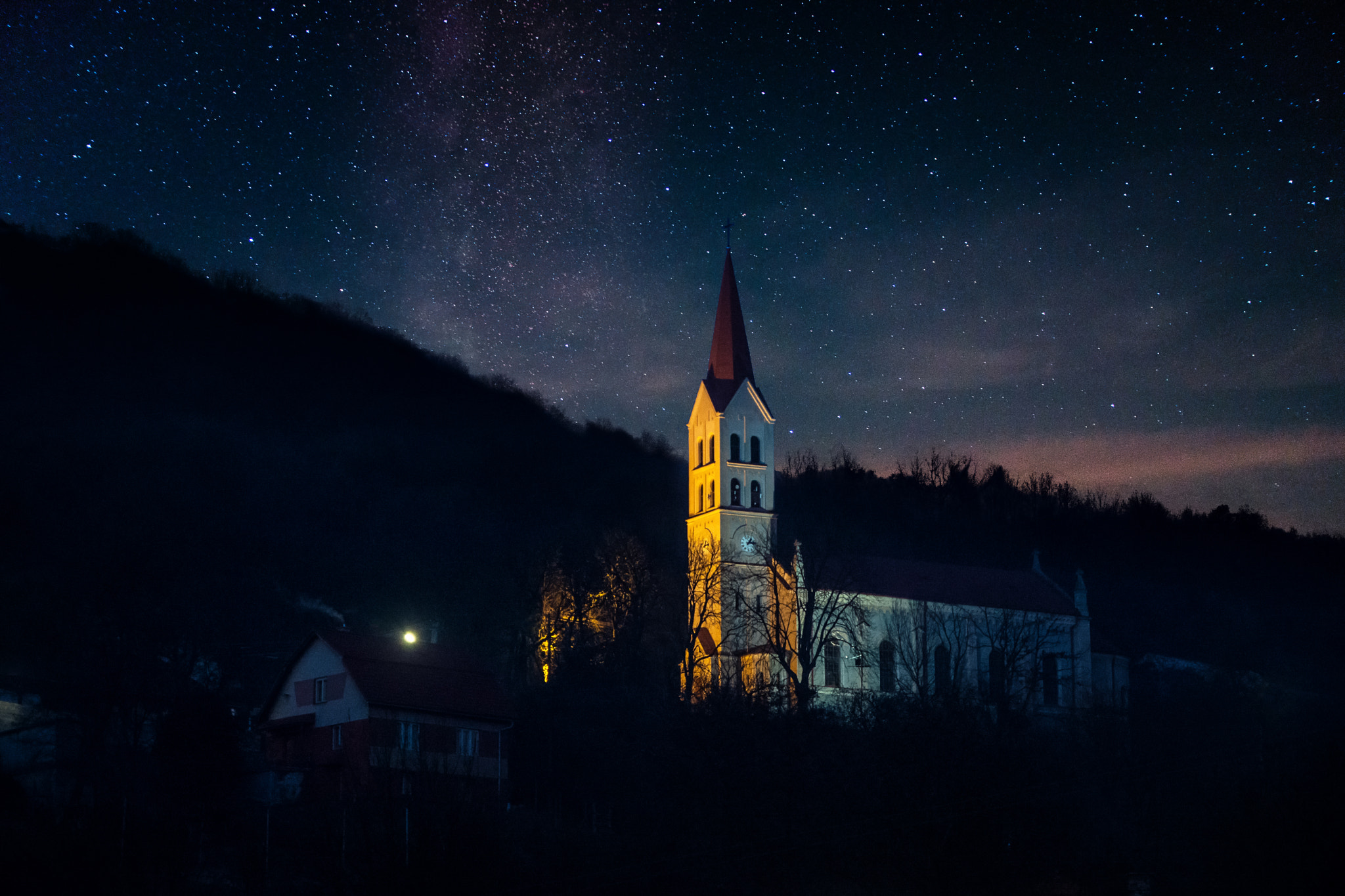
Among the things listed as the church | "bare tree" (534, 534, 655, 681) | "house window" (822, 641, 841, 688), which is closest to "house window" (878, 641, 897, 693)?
the church

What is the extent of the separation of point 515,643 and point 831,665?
18893mm

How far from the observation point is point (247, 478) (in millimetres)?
107188

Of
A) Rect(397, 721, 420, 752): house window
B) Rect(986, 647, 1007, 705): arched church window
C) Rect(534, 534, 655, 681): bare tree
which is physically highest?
Rect(534, 534, 655, 681): bare tree

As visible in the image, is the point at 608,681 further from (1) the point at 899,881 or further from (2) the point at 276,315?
(2) the point at 276,315

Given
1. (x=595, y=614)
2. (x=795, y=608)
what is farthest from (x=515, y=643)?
(x=795, y=608)

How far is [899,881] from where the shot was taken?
43875 millimetres

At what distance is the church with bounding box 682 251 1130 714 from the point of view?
68.8 metres

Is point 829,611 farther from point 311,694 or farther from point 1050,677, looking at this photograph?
point 311,694

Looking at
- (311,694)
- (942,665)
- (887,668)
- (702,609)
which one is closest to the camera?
(311,694)

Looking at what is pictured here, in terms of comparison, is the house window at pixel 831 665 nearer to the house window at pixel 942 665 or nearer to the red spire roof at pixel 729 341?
the house window at pixel 942 665

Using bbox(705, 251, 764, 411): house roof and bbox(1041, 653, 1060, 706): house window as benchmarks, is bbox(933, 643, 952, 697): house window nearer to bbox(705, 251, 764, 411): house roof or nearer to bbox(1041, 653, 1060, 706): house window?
bbox(1041, 653, 1060, 706): house window

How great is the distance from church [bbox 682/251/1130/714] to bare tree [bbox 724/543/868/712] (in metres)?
0.12

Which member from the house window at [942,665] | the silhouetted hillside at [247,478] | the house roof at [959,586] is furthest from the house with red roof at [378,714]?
the house window at [942,665]

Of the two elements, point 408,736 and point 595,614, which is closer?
point 408,736
